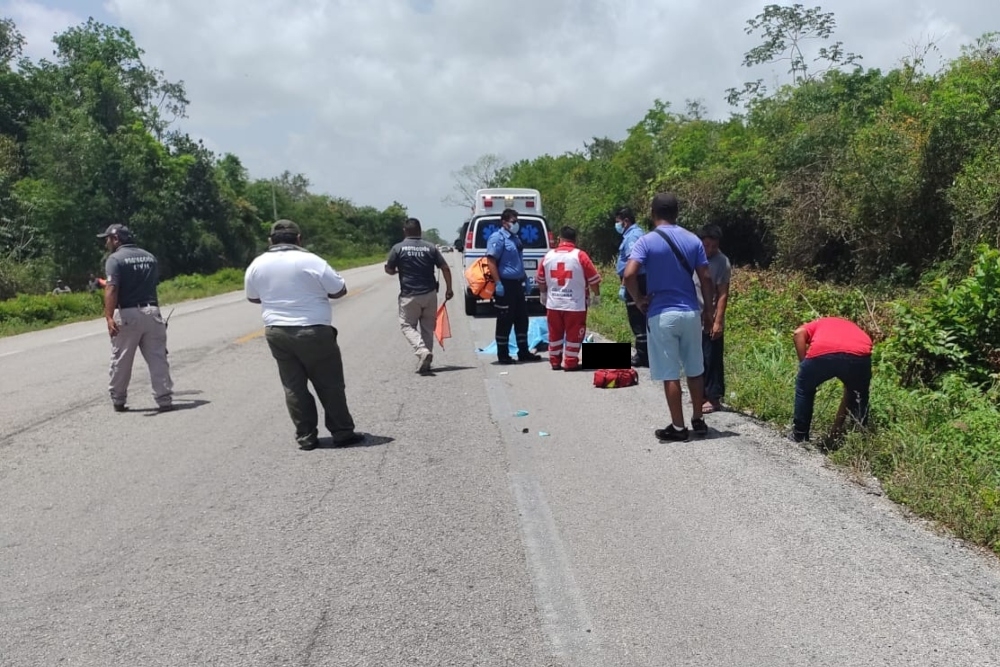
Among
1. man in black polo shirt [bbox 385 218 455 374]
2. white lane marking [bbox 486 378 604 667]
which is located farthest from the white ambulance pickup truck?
white lane marking [bbox 486 378 604 667]

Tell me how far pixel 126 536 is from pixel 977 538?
481 centimetres

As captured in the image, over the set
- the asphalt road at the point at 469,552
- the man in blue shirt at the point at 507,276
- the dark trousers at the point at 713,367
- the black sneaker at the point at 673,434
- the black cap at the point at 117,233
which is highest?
the black cap at the point at 117,233

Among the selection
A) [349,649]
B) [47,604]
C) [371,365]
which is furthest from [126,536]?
[371,365]

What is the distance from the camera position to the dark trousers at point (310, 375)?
7.18 m

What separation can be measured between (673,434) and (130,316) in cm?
575

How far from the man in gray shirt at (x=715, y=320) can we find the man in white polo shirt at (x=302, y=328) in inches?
128

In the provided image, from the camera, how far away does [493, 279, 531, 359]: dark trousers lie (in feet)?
37.6

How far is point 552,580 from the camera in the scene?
14.4 feet

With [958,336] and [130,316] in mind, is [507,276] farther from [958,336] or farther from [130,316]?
[958,336]

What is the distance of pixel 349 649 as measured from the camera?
3.74 meters

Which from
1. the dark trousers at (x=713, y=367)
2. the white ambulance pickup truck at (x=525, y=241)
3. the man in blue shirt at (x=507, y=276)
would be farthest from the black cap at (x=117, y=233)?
the white ambulance pickup truck at (x=525, y=241)

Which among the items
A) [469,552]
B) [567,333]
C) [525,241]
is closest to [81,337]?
[525,241]

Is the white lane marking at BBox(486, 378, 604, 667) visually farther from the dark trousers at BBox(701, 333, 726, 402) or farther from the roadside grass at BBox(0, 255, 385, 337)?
the roadside grass at BBox(0, 255, 385, 337)

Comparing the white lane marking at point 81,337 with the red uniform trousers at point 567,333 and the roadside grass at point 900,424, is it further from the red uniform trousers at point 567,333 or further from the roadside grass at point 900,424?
the roadside grass at point 900,424
